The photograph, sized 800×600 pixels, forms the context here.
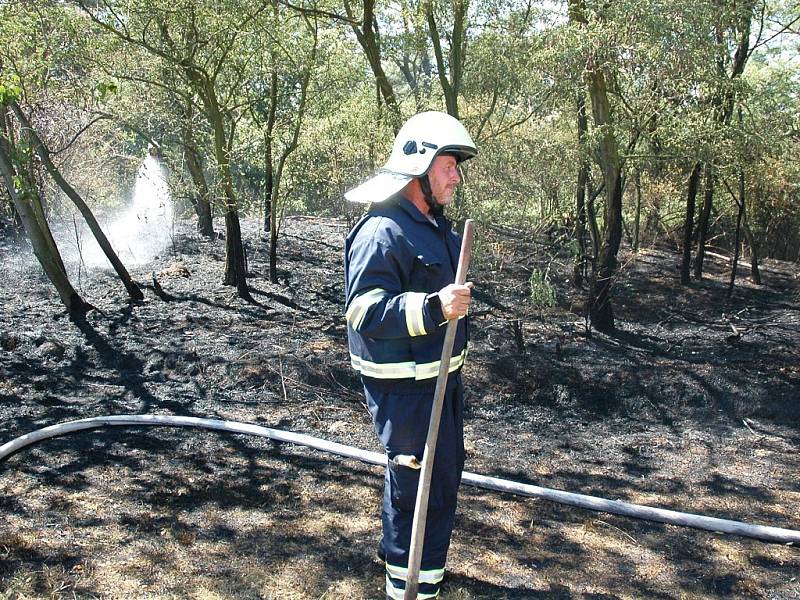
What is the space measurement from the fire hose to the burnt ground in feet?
0.16

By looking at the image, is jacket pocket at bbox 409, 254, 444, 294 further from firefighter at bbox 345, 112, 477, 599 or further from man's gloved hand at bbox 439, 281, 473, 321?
man's gloved hand at bbox 439, 281, 473, 321

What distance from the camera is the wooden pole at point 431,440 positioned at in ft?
8.11

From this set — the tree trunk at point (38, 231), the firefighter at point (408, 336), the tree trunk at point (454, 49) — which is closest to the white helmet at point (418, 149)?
the firefighter at point (408, 336)

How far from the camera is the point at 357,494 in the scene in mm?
3951

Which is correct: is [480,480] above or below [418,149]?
below

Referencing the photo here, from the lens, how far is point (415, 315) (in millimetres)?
2496

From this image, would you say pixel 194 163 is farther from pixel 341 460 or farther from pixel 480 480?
pixel 480 480

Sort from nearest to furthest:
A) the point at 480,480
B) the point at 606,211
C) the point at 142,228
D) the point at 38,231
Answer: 1. the point at 480,480
2. the point at 38,231
3. the point at 606,211
4. the point at 142,228

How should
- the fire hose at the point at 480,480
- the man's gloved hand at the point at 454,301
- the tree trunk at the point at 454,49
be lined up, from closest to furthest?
the man's gloved hand at the point at 454,301, the fire hose at the point at 480,480, the tree trunk at the point at 454,49

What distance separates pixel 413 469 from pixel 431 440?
28cm

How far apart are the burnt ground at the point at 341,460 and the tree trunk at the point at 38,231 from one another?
0.93ft

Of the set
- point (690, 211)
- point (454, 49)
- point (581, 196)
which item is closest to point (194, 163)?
point (454, 49)

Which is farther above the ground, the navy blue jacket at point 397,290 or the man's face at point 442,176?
the man's face at point 442,176

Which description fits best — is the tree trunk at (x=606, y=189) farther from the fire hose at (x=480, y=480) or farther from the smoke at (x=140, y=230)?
the smoke at (x=140, y=230)
